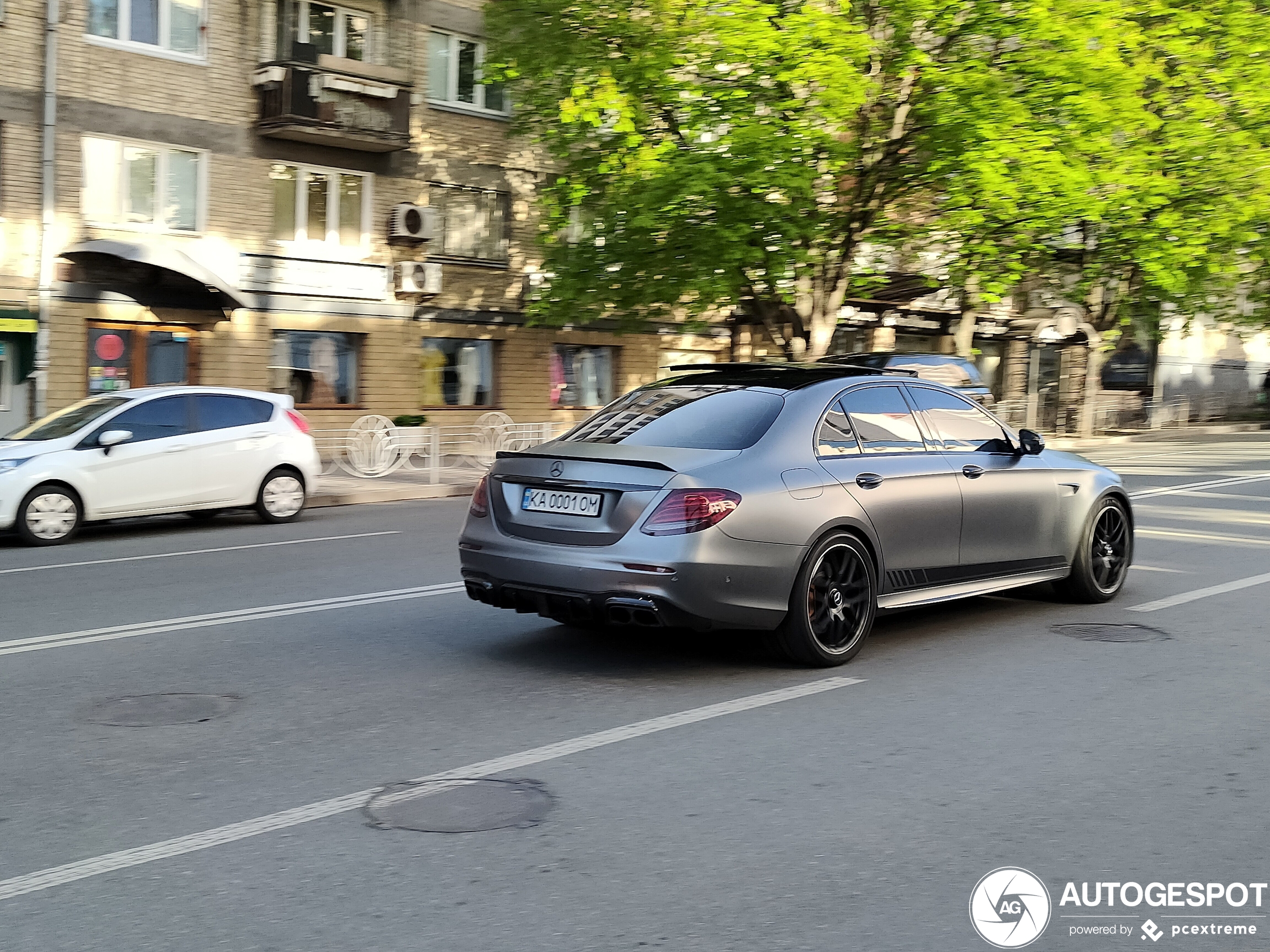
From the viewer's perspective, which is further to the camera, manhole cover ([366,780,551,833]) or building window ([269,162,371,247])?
building window ([269,162,371,247])

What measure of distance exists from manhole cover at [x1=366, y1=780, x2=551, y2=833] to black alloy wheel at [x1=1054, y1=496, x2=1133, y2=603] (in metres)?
5.31

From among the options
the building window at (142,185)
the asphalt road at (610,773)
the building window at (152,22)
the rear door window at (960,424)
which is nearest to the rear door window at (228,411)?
the asphalt road at (610,773)

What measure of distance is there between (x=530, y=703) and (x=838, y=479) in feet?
6.76

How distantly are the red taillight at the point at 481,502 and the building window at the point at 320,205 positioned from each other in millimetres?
19334

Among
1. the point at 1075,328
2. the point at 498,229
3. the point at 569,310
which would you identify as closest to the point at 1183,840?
the point at 569,310

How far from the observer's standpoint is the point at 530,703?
632cm

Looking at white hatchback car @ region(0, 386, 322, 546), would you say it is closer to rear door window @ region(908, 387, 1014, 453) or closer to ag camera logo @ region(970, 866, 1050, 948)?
rear door window @ region(908, 387, 1014, 453)

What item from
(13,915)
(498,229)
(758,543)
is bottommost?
(13,915)

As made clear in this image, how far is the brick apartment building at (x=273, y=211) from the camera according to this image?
72.0 ft

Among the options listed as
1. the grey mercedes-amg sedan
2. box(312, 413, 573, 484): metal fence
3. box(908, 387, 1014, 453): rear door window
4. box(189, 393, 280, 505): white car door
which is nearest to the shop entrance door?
box(312, 413, 573, 484): metal fence

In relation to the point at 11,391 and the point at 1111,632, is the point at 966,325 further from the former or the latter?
Result: the point at 1111,632

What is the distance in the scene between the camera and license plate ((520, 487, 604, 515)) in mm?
6883

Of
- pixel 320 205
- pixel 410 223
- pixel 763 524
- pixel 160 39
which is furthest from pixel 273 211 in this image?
pixel 763 524

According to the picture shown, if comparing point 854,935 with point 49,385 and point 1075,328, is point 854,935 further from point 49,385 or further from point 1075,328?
point 1075,328
